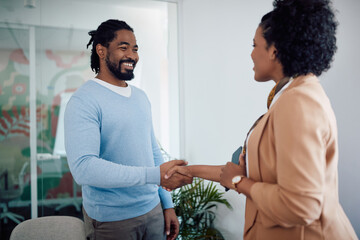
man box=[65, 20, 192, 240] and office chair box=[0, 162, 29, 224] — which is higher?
man box=[65, 20, 192, 240]

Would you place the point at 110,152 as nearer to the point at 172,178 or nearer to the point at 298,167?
the point at 172,178

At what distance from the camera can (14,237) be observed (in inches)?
53.7

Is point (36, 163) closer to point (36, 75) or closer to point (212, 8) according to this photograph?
point (36, 75)

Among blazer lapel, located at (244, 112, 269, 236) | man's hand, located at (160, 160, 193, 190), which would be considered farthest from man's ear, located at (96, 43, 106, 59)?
blazer lapel, located at (244, 112, 269, 236)

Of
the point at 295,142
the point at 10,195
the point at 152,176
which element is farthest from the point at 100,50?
the point at 10,195

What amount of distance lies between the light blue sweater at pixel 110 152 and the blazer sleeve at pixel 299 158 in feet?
2.28

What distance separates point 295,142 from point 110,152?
95cm

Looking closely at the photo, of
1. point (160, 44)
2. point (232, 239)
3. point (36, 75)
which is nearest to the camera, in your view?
point (232, 239)

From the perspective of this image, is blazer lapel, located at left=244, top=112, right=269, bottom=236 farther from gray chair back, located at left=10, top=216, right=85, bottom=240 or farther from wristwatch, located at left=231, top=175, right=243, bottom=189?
gray chair back, located at left=10, top=216, right=85, bottom=240

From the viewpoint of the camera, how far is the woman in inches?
31.4

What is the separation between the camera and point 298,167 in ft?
2.59

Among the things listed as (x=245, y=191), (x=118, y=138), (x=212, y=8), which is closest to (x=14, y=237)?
(x=118, y=138)

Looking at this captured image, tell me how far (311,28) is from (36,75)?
9.21ft

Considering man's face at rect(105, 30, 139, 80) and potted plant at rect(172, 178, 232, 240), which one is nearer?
man's face at rect(105, 30, 139, 80)
